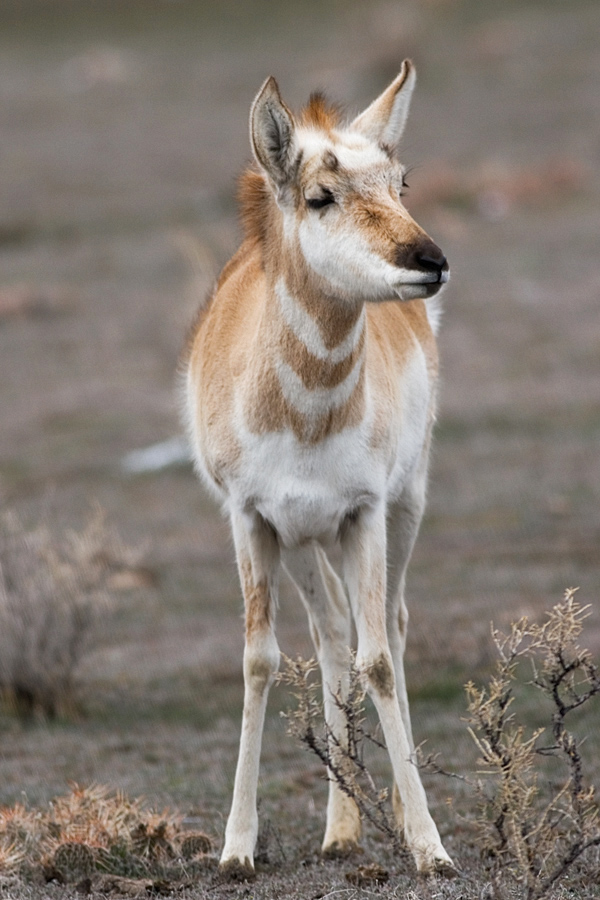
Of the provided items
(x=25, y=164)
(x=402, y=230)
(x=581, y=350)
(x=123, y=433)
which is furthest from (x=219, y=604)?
(x=25, y=164)

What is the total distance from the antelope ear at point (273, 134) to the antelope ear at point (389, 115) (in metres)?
0.47

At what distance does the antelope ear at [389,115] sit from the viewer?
233 inches

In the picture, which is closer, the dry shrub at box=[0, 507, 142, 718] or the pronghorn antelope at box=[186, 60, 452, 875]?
the pronghorn antelope at box=[186, 60, 452, 875]

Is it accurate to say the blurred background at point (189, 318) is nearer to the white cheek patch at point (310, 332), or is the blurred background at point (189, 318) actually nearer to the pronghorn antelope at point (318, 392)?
the pronghorn antelope at point (318, 392)

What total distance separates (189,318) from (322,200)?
45.6 feet

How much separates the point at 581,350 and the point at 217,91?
19.1m

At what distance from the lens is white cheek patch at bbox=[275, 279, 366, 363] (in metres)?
5.65

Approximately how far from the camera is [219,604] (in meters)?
11.5

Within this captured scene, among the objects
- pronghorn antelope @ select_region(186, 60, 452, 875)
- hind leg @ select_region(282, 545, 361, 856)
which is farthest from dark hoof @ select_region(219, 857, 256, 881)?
hind leg @ select_region(282, 545, 361, 856)

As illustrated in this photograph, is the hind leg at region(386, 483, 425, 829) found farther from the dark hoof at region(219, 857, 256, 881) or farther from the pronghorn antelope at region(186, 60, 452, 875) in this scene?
the dark hoof at region(219, 857, 256, 881)

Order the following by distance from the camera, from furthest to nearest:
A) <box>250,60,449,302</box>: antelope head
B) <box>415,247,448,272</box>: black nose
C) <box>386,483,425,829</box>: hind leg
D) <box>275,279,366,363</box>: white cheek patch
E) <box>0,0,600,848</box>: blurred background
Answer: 1. <box>0,0,600,848</box>: blurred background
2. <box>386,483,425,829</box>: hind leg
3. <box>275,279,366,363</box>: white cheek patch
4. <box>250,60,449,302</box>: antelope head
5. <box>415,247,448,272</box>: black nose

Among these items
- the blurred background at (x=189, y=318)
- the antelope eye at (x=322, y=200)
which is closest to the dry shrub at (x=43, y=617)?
the blurred background at (x=189, y=318)

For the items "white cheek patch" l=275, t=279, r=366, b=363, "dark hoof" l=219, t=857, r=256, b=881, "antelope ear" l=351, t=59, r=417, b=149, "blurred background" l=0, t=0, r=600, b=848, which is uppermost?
"blurred background" l=0, t=0, r=600, b=848

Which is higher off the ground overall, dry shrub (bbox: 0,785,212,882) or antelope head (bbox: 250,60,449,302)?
antelope head (bbox: 250,60,449,302)
